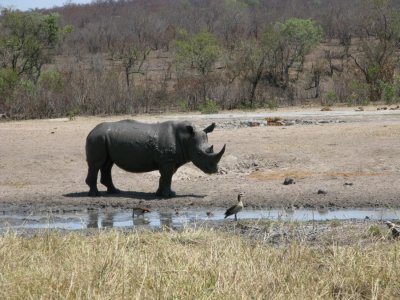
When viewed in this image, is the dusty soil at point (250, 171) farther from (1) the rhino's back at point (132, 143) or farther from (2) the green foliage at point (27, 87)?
(2) the green foliage at point (27, 87)

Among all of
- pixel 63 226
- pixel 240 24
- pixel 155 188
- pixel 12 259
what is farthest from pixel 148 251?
pixel 240 24

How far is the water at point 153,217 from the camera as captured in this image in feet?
43.2

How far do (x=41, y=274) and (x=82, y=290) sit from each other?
636mm

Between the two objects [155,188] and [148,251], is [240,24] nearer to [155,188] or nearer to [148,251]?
[155,188]

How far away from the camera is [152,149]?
15.6 metres

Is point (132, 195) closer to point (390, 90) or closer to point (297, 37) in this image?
point (390, 90)

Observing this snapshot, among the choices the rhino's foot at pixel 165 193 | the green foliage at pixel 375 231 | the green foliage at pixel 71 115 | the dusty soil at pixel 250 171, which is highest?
the green foliage at pixel 375 231

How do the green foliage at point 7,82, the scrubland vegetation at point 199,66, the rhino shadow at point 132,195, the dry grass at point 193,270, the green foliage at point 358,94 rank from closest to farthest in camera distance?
the dry grass at point 193,270 → the rhino shadow at point 132,195 → the green foliage at point 7,82 → the scrubland vegetation at point 199,66 → the green foliage at point 358,94

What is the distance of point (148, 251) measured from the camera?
893 cm

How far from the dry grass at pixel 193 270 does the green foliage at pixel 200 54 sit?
124 ft

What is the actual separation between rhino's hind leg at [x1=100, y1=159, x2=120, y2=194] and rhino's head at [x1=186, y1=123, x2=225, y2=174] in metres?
1.52

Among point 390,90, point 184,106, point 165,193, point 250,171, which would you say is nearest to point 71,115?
point 184,106

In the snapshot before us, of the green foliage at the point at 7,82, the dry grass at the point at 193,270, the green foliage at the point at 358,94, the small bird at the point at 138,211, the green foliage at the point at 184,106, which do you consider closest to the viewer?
the dry grass at the point at 193,270

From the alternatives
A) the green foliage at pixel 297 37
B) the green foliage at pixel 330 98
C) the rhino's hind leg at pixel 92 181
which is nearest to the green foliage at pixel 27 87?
the green foliage at pixel 330 98
